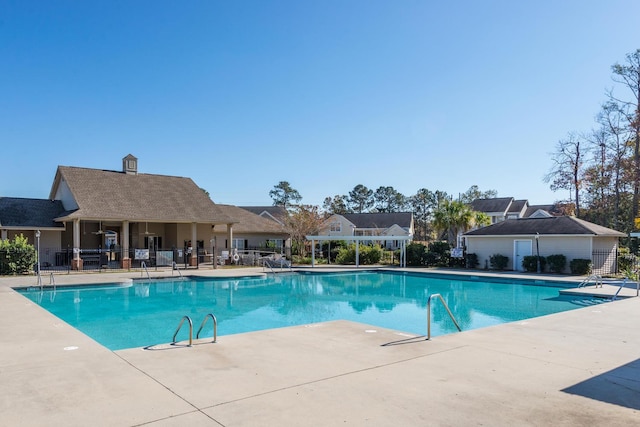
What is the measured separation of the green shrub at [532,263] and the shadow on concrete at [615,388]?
2005 centimetres

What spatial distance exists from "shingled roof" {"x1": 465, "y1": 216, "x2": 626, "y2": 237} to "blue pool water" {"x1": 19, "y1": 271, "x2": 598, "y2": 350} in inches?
208

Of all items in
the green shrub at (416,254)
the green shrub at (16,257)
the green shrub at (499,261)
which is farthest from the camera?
the green shrub at (416,254)

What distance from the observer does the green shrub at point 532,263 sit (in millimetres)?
24906

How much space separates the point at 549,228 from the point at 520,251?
80.2 inches

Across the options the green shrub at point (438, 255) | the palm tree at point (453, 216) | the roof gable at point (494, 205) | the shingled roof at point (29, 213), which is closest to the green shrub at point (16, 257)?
the shingled roof at point (29, 213)

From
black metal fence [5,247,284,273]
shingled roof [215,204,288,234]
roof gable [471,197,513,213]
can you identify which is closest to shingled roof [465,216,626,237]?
black metal fence [5,247,284,273]

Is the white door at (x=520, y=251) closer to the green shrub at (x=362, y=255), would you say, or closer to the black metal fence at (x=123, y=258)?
the green shrub at (x=362, y=255)

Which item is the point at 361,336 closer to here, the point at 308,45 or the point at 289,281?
the point at 308,45

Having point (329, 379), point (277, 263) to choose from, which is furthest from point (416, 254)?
point (329, 379)

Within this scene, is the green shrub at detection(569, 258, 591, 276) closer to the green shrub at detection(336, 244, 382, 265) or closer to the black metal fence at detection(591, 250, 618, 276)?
the black metal fence at detection(591, 250, 618, 276)

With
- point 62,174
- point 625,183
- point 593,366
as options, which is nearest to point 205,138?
point 62,174

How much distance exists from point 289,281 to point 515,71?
45.0 feet

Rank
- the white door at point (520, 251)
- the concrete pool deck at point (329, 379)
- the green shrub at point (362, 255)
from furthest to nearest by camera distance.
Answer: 1. the green shrub at point (362, 255)
2. the white door at point (520, 251)
3. the concrete pool deck at point (329, 379)

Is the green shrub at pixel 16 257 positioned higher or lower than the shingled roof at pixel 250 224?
lower
